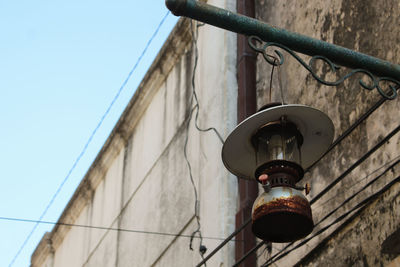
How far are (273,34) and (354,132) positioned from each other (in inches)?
99.7

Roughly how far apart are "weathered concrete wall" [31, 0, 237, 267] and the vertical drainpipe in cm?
20

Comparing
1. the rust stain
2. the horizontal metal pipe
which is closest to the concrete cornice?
the horizontal metal pipe

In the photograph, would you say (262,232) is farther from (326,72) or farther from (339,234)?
(326,72)

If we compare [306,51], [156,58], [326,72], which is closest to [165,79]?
[156,58]

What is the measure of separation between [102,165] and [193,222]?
503 centimetres

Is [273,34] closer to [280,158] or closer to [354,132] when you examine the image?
[280,158]

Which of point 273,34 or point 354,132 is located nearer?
point 273,34

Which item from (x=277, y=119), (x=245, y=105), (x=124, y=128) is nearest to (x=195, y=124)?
(x=245, y=105)

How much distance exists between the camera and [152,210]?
1156 centimetres

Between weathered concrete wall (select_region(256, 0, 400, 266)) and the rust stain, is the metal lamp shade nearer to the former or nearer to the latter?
the rust stain

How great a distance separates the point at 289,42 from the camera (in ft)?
15.7

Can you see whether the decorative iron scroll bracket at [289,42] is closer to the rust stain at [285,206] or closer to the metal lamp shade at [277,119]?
the metal lamp shade at [277,119]

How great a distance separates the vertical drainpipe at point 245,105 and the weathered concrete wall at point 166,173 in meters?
0.20

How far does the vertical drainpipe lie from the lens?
848cm
